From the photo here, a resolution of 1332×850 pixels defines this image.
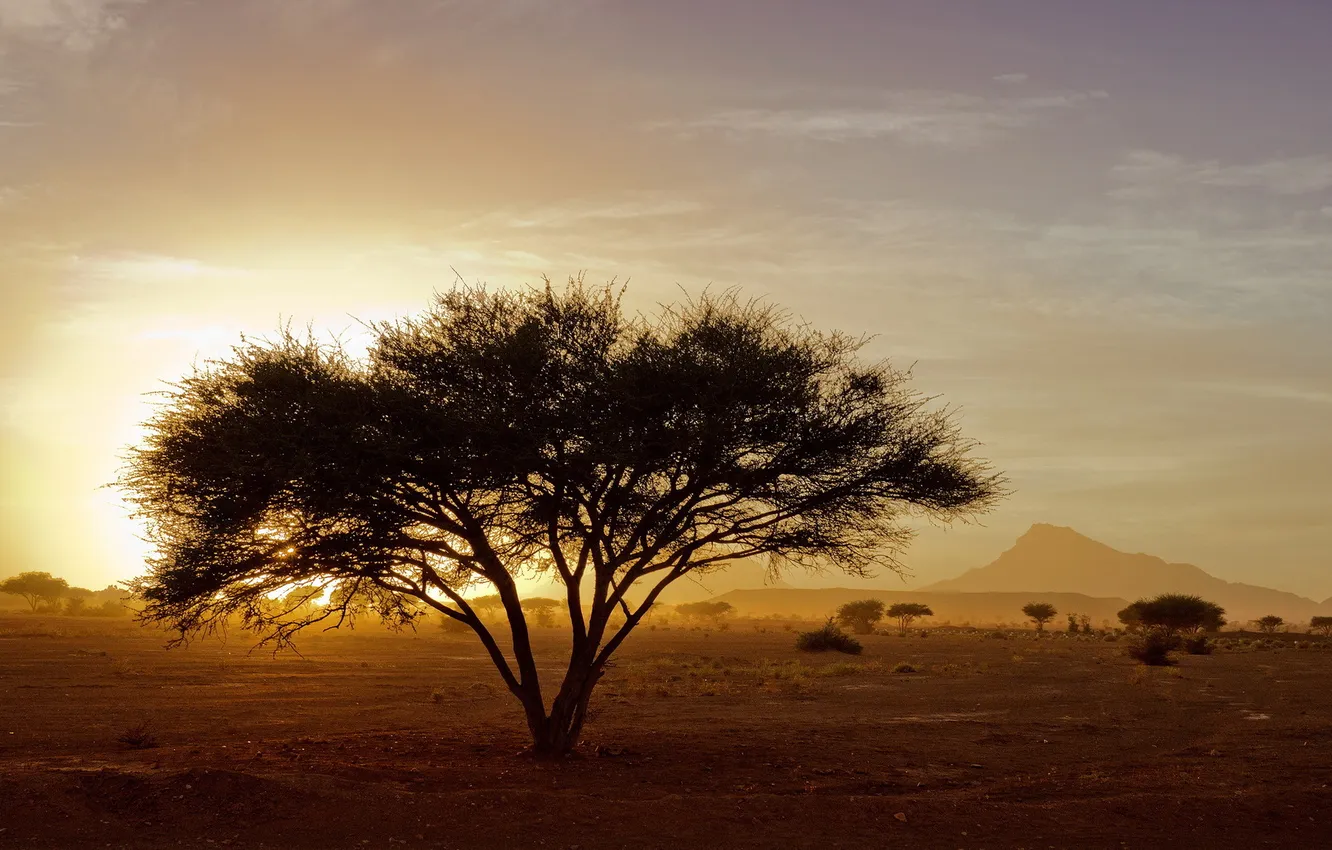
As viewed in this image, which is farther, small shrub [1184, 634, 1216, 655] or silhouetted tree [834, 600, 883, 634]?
silhouetted tree [834, 600, 883, 634]

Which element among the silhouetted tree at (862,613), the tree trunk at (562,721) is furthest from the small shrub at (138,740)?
the silhouetted tree at (862,613)

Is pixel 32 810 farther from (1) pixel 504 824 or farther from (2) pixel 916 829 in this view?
(2) pixel 916 829

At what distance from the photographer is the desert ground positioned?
584 inches

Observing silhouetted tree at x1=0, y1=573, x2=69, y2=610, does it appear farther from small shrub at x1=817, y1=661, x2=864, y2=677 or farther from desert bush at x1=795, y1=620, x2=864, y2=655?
small shrub at x1=817, y1=661, x2=864, y2=677

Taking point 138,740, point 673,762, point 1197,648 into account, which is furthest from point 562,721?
point 1197,648

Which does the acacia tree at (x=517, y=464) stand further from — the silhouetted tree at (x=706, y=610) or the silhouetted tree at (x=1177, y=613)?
the silhouetted tree at (x=706, y=610)

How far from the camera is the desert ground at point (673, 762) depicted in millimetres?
14844

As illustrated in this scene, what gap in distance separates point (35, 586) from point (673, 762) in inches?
4634

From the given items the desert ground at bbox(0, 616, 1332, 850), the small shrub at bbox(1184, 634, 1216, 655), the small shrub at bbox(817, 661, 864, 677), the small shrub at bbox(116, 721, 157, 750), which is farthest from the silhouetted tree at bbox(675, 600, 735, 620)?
the small shrub at bbox(116, 721, 157, 750)

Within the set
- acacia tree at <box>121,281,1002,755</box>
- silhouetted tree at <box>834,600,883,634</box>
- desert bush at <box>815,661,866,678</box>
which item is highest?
acacia tree at <box>121,281,1002,755</box>

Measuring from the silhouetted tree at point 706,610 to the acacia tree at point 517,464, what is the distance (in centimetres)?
13200

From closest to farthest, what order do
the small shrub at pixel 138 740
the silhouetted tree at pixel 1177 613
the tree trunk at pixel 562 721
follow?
the tree trunk at pixel 562 721 → the small shrub at pixel 138 740 → the silhouetted tree at pixel 1177 613

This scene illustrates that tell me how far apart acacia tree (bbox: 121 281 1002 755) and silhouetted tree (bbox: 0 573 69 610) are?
11117cm

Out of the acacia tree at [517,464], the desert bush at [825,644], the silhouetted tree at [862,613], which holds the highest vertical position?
the acacia tree at [517,464]
